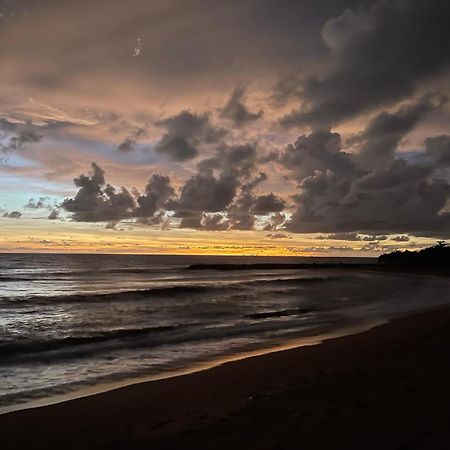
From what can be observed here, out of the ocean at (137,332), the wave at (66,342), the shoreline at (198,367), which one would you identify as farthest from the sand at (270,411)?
the wave at (66,342)

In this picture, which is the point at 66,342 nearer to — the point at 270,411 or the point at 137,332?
the point at 137,332

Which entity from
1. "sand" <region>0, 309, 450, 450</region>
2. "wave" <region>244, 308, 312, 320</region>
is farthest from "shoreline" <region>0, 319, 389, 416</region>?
"wave" <region>244, 308, 312, 320</region>

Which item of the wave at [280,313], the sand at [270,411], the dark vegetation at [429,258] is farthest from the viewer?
the dark vegetation at [429,258]

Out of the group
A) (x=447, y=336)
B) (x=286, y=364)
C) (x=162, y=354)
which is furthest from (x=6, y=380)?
(x=447, y=336)

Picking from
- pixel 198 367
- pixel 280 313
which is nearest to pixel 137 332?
pixel 198 367

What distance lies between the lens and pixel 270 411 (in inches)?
266

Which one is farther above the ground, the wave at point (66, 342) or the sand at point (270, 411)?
the sand at point (270, 411)

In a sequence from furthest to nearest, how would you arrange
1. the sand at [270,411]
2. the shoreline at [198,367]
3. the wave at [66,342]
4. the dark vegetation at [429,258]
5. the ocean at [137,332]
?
1. the dark vegetation at [429,258]
2. the wave at [66,342]
3. the ocean at [137,332]
4. the shoreline at [198,367]
5. the sand at [270,411]

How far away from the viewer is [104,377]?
1096 centimetres

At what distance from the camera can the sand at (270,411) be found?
5.48 meters

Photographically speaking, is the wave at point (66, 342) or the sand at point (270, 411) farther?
the wave at point (66, 342)

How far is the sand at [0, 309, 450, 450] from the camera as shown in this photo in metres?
5.48

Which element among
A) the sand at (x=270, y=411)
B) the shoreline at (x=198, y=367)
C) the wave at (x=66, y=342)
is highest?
the sand at (x=270, y=411)

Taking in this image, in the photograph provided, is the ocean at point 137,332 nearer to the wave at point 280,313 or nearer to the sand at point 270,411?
the wave at point 280,313
